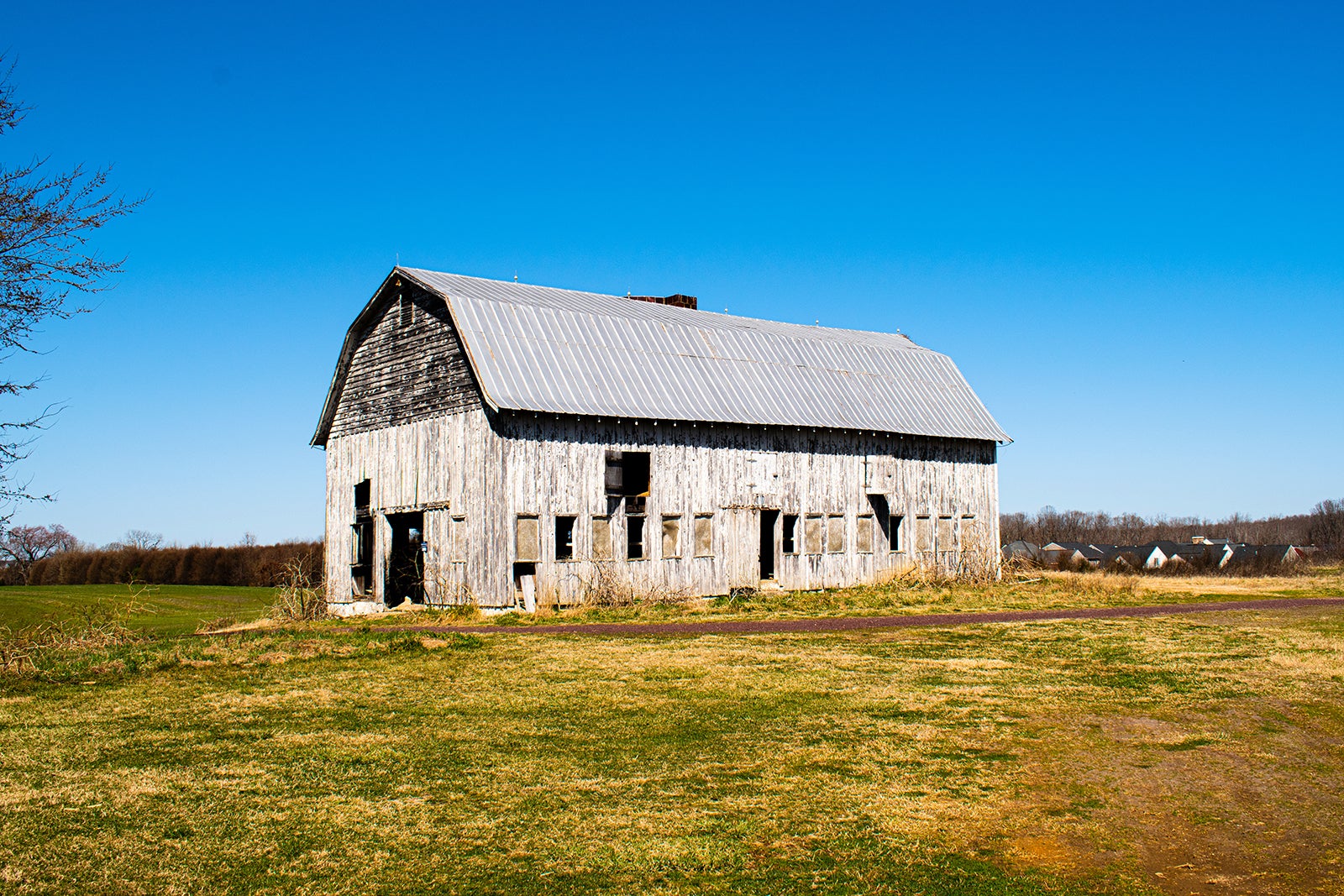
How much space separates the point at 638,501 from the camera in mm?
25281

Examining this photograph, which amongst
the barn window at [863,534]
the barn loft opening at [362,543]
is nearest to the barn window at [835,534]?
the barn window at [863,534]

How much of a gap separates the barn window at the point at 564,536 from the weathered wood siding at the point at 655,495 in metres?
0.18

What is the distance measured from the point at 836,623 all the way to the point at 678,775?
1165 centimetres

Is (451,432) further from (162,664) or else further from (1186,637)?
(1186,637)

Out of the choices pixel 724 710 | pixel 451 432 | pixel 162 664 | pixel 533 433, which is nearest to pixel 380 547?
pixel 451 432

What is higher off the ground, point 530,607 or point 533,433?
point 533,433

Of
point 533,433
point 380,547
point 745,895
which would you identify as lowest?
point 745,895

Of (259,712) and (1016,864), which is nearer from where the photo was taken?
(1016,864)

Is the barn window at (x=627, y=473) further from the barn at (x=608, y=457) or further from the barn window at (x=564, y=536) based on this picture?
the barn window at (x=564, y=536)

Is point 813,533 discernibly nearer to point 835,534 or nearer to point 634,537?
point 835,534

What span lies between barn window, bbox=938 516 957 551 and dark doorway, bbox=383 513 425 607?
51.0 feet

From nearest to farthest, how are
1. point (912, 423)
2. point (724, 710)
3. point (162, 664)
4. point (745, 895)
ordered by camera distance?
point (745, 895) < point (724, 710) < point (162, 664) < point (912, 423)

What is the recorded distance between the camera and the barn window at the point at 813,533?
28.7 m

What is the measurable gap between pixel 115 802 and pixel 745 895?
14.7ft
